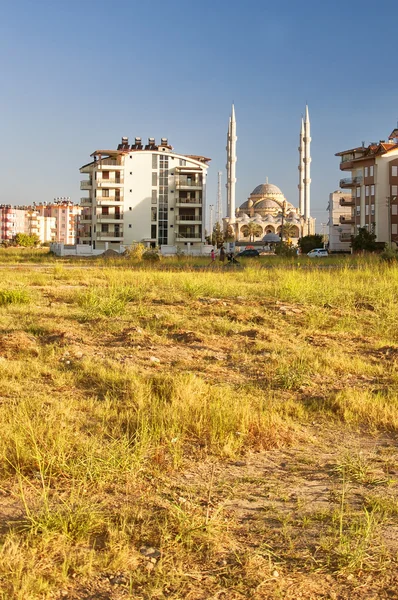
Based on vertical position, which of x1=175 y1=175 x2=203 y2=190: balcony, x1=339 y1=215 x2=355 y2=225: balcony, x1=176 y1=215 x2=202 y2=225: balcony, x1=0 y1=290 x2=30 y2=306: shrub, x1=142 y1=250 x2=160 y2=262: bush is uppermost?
x1=175 y1=175 x2=203 y2=190: balcony

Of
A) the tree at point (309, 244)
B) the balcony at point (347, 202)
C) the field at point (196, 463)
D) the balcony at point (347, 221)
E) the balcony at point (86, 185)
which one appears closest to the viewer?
the field at point (196, 463)

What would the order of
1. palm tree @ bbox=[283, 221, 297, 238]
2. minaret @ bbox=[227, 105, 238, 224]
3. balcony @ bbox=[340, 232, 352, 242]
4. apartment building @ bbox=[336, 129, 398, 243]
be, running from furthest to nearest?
palm tree @ bbox=[283, 221, 297, 238] → minaret @ bbox=[227, 105, 238, 224] → balcony @ bbox=[340, 232, 352, 242] → apartment building @ bbox=[336, 129, 398, 243]

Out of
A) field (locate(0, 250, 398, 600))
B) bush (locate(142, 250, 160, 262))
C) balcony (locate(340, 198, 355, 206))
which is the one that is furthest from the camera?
balcony (locate(340, 198, 355, 206))

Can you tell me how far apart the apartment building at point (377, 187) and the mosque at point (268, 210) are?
19273mm

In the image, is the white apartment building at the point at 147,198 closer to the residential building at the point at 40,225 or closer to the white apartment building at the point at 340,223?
the white apartment building at the point at 340,223

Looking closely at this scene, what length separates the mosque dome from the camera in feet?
526

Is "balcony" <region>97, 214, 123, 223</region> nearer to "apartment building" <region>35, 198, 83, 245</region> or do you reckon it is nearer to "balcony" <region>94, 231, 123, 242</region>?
"balcony" <region>94, 231, 123, 242</region>

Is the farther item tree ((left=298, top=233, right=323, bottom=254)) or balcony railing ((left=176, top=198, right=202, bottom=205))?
tree ((left=298, top=233, right=323, bottom=254))

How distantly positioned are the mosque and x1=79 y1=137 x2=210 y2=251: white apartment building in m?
27.2

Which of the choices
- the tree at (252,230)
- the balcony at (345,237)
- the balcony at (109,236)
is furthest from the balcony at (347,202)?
the tree at (252,230)

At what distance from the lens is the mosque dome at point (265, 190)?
16038cm

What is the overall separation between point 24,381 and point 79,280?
1219cm

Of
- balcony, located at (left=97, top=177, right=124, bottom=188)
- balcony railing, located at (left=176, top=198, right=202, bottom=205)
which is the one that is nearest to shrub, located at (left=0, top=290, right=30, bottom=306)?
balcony railing, located at (left=176, top=198, right=202, bottom=205)

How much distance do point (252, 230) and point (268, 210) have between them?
16726mm
